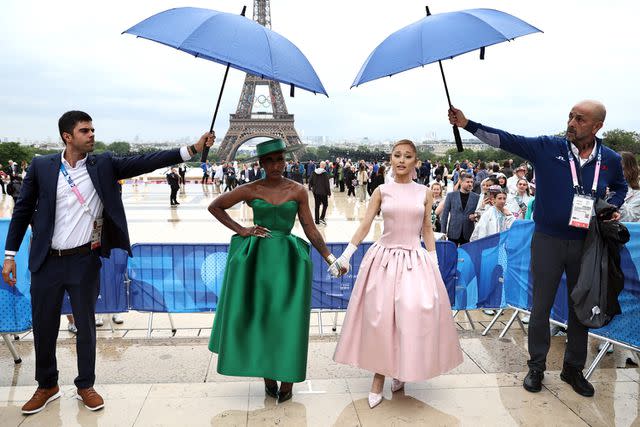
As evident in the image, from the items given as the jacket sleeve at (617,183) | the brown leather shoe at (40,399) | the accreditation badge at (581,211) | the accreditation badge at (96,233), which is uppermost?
the jacket sleeve at (617,183)

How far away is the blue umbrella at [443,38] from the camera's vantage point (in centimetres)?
325

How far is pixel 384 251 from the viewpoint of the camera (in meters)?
3.30

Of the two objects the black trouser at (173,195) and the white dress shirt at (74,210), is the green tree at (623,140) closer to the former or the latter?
the black trouser at (173,195)

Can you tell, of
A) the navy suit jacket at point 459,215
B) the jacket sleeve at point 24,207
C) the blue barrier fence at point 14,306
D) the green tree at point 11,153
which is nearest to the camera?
the jacket sleeve at point 24,207

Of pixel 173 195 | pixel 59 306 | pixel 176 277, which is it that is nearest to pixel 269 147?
pixel 59 306

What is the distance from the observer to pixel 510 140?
3.52 metres

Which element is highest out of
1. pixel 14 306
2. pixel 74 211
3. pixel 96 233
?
pixel 74 211

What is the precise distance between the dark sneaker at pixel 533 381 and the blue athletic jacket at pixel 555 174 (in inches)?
38.2

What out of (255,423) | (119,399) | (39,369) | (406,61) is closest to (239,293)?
(255,423)

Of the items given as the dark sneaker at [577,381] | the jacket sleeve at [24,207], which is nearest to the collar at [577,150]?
the dark sneaker at [577,381]

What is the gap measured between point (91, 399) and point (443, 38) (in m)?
3.25

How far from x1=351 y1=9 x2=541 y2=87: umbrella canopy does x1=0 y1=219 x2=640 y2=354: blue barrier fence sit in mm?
1916

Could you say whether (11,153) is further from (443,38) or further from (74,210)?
(443,38)

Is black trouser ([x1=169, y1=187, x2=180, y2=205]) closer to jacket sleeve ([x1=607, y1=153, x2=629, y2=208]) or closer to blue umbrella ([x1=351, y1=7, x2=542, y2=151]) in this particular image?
blue umbrella ([x1=351, y1=7, x2=542, y2=151])
